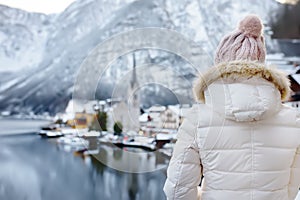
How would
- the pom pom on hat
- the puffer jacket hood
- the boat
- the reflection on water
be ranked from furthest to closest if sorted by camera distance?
the boat < the reflection on water < the pom pom on hat < the puffer jacket hood

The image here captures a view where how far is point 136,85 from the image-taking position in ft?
5.77

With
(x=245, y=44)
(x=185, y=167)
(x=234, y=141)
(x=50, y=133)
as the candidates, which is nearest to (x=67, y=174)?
(x=50, y=133)

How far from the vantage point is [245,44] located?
1.11 metres

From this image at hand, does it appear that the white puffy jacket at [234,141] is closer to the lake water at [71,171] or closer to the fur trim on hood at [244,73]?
the fur trim on hood at [244,73]

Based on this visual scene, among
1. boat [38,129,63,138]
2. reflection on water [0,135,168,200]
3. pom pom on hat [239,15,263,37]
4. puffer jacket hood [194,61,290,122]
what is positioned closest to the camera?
puffer jacket hood [194,61,290,122]

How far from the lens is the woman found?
1.02m

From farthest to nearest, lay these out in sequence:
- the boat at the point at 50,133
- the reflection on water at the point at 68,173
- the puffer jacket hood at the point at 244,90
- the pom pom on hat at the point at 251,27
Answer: the boat at the point at 50,133
the reflection on water at the point at 68,173
the pom pom on hat at the point at 251,27
the puffer jacket hood at the point at 244,90

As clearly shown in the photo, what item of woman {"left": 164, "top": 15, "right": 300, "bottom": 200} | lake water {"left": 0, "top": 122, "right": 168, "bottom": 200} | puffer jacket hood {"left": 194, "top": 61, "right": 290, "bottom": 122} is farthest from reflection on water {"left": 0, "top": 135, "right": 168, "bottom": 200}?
puffer jacket hood {"left": 194, "top": 61, "right": 290, "bottom": 122}

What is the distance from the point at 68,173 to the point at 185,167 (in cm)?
83

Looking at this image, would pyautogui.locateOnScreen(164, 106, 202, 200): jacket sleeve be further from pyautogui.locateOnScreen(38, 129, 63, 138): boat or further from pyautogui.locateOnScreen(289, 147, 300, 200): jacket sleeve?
pyautogui.locateOnScreen(38, 129, 63, 138): boat

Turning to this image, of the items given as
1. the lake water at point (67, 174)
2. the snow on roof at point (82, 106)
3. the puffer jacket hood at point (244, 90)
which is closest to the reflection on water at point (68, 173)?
the lake water at point (67, 174)

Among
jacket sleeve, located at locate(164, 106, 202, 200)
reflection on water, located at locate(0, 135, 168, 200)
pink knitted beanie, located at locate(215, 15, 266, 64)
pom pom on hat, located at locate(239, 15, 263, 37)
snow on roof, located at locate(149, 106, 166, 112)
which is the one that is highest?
pom pom on hat, located at locate(239, 15, 263, 37)

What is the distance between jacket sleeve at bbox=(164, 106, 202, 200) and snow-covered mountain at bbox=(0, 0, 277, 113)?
0.66 metres

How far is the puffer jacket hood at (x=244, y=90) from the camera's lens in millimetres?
1002
